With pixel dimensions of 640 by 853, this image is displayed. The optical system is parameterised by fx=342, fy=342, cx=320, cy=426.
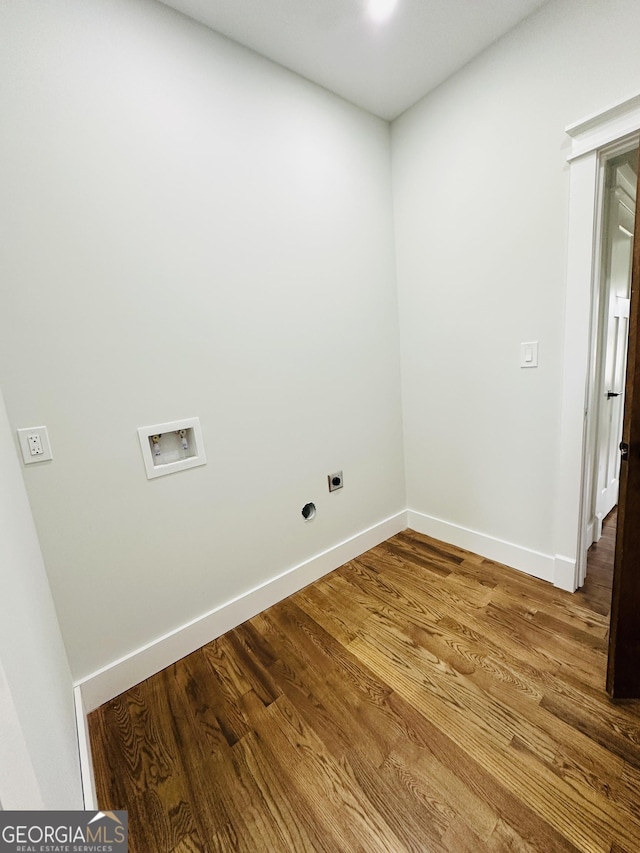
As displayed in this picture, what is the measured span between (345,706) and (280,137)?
8.37 ft

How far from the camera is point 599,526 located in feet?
7.51

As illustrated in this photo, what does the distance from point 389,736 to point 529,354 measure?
1.77 metres

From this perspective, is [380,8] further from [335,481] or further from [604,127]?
[335,481]

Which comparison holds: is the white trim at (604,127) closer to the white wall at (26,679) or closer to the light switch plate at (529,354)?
the light switch plate at (529,354)

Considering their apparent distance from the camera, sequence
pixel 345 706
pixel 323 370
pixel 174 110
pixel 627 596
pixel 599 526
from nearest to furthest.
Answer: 1. pixel 627 596
2. pixel 345 706
3. pixel 174 110
4. pixel 323 370
5. pixel 599 526

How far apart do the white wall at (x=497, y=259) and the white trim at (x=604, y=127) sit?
54mm

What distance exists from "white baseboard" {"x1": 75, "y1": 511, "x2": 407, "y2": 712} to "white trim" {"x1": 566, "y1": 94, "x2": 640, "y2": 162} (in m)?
2.23

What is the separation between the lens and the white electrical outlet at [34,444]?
119 centimetres

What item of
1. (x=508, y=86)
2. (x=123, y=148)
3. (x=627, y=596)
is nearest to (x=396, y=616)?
(x=627, y=596)

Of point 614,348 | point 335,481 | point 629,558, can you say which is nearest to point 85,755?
point 335,481

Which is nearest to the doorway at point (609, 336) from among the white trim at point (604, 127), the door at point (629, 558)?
the white trim at point (604, 127)

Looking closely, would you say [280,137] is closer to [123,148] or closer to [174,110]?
[174,110]

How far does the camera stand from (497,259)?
5.94 ft

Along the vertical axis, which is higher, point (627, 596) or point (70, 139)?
point (70, 139)
